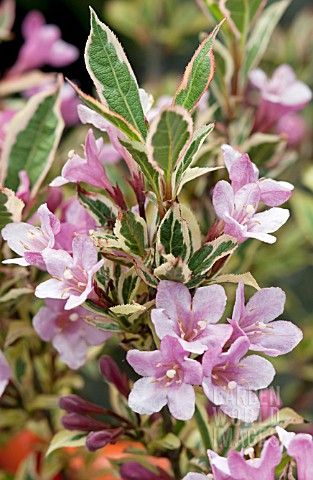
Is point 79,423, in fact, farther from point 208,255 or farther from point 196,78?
point 196,78

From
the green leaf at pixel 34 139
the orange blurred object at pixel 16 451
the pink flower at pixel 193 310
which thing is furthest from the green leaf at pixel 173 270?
the orange blurred object at pixel 16 451

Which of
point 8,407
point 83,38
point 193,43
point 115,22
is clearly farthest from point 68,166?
point 83,38

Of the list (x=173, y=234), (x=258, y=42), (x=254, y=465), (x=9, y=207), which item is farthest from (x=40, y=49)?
(x=254, y=465)

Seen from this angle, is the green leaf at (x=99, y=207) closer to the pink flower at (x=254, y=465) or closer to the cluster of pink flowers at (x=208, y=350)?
the cluster of pink flowers at (x=208, y=350)

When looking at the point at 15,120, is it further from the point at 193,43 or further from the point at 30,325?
the point at 193,43

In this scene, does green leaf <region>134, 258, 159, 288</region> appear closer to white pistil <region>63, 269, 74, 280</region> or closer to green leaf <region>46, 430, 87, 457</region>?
white pistil <region>63, 269, 74, 280</region>

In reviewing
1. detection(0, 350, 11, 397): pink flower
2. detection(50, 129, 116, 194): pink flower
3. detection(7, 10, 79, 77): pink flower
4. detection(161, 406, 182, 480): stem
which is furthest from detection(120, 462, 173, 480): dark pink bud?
detection(7, 10, 79, 77): pink flower
